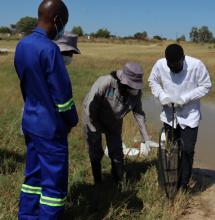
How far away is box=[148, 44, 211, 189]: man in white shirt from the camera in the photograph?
5559mm

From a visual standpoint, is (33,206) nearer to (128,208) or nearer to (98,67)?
(128,208)

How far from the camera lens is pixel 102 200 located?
5438mm

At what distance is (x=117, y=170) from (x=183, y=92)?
47.7 inches

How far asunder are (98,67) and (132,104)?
19.8 metres

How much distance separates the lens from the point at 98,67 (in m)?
25.2

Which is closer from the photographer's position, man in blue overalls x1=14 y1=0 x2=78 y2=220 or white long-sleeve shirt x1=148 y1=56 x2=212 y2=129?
man in blue overalls x1=14 y1=0 x2=78 y2=220

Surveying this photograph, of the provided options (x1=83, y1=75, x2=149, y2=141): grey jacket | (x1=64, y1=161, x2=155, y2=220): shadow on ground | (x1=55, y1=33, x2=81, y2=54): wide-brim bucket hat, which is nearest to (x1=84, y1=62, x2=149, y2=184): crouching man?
(x1=83, y1=75, x2=149, y2=141): grey jacket

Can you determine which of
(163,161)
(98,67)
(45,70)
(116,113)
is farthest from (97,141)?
(98,67)

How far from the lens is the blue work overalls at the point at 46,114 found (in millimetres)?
3719

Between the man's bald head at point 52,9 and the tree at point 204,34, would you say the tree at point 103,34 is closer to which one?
the tree at point 204,34

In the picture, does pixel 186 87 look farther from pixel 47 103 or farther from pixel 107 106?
pixel 47 103

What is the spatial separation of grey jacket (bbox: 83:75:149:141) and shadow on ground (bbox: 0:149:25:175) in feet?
4.11

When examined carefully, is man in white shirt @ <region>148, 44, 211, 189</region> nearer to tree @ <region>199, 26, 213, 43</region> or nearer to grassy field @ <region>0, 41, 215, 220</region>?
grassy field @ <region>0, 41, 215, 220</region>

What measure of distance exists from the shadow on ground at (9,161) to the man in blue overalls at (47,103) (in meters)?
2.06
